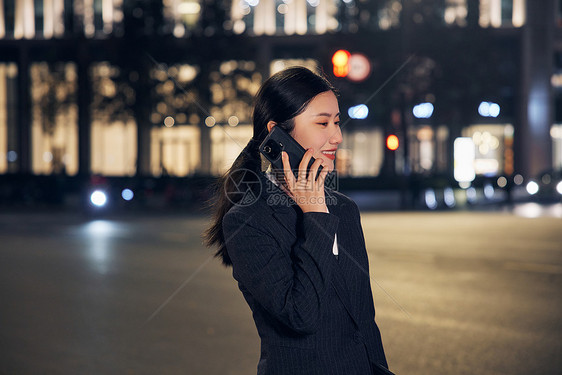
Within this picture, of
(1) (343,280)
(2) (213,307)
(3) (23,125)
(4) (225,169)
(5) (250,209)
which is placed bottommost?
(2) (213,307)

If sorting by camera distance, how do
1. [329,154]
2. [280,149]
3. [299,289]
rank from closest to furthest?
[299,289], [280,149], [329,154]

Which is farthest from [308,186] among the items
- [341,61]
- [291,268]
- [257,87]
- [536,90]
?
[536,90]

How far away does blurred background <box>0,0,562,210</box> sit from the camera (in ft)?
87.6

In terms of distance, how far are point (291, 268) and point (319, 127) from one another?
489 millimetres

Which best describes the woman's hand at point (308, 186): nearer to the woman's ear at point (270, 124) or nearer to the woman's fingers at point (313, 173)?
the woman's fingers at point (313, 173)

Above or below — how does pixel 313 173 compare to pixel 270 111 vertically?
below

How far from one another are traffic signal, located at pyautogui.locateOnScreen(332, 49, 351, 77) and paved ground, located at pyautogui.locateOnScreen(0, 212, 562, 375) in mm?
3259

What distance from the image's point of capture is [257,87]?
126 ft

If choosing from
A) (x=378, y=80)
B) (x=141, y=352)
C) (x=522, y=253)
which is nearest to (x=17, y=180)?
(x=378, y=80)

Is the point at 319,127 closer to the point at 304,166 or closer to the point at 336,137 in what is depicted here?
the point at 336,137


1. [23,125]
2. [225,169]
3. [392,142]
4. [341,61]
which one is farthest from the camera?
[23,125]

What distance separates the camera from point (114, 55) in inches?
1281

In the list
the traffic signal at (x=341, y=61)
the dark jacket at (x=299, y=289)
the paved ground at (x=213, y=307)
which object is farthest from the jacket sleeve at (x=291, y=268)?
the traffic signal at (x=341, y=61)

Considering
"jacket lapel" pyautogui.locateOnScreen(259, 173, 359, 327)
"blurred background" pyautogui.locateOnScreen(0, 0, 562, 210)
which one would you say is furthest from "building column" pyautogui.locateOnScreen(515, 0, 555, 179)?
"jacket lapel" pyautogui.locateOnScreen(259, 173, 359, 327)
